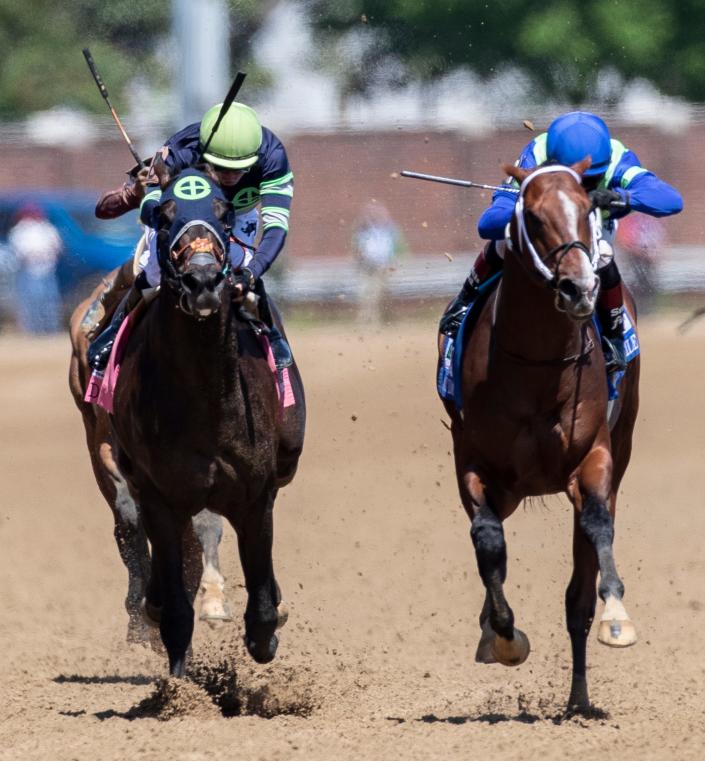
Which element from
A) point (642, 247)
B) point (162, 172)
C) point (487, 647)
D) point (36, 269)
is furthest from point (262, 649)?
point (36, 269)

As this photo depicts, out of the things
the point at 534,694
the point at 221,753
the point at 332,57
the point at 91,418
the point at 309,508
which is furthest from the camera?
the point at 332,57

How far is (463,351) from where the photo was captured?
278 inches

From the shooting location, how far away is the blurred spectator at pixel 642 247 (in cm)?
1853

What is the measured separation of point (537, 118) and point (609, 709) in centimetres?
1432

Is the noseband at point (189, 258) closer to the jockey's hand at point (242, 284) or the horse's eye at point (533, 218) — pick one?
the jockey's hand at point (242, 284)

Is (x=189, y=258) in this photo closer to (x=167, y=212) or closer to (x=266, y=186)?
(x=167, y=212)

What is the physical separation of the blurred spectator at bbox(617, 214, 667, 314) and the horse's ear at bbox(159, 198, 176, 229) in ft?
41.7

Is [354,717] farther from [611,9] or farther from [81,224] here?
[611,9]

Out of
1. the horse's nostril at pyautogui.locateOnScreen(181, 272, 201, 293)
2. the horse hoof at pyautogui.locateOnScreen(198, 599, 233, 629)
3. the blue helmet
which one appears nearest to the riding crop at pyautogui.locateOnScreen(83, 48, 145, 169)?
the horse's nostril at pyautogui.locateOnScreen(181, 272, 201, 293)

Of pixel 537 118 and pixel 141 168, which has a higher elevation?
pixel 537 118

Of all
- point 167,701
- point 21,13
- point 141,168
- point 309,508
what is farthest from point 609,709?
point 21,13

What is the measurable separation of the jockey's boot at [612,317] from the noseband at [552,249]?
29.8 inches

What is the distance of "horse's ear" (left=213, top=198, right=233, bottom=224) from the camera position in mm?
6105

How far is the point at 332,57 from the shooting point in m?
27.0
